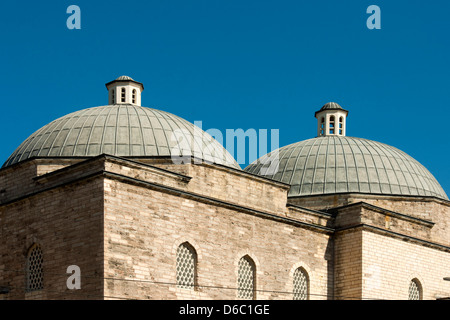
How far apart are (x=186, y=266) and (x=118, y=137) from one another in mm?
5719

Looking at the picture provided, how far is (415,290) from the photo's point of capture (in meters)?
29.7

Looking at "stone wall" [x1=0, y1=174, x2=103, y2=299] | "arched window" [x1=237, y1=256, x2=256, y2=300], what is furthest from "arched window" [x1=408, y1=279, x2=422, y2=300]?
"stone wall" [x1=0, y1=174, x2=103, y2=299]

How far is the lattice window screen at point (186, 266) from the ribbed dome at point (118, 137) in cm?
397

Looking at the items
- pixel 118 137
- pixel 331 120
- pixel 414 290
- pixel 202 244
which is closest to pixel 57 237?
pixel 202 244

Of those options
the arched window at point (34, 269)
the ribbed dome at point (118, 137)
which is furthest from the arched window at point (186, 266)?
the ribbed dome at point (118, 137)

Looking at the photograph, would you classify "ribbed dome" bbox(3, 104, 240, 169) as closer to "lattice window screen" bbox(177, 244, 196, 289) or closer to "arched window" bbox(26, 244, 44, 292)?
"lattice window screen" bbox(177, 244, 196, 289)

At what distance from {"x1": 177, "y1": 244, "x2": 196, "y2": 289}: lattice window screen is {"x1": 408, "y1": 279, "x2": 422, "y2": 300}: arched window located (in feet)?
27.5

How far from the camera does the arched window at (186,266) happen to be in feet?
80.2

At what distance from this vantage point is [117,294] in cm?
2252

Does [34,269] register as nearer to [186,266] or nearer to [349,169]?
[186,266]

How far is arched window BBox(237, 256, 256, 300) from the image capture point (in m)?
25.9

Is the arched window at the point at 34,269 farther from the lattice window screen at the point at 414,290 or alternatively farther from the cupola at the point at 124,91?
the lattice window screen at the point at 414,290
